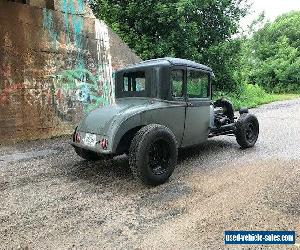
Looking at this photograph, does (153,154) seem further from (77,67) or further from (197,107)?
(77,67)

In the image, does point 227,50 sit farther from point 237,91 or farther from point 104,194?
point 104,194

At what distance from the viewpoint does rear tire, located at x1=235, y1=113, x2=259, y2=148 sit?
702cm

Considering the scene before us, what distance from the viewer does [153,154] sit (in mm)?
5102

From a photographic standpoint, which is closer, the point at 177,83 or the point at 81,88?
the point at 177,83

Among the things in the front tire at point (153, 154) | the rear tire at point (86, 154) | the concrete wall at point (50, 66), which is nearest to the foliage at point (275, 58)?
the concrete wall at point (50, 66)

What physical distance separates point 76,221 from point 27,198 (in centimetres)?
109

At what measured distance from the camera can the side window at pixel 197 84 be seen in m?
6.03

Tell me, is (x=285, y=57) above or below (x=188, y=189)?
above

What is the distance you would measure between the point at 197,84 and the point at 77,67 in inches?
182

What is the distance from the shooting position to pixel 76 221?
3.77m

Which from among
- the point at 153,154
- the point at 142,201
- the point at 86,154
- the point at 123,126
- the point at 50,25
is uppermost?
the point at 50,25

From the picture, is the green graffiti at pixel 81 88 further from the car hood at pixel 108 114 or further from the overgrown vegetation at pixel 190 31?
the overgrown vegetation at pixel 190 31

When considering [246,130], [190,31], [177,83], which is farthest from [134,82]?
[190,31]

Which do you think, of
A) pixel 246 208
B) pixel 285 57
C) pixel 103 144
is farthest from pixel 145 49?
pixel 285 57
